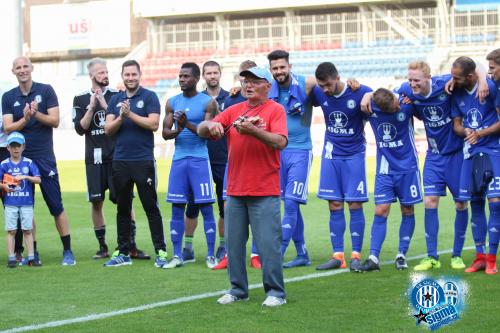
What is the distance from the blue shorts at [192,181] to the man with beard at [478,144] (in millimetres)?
2710

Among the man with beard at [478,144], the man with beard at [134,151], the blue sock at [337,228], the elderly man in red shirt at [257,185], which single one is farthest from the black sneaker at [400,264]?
the man with beard at [134,151]

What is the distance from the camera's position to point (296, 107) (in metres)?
9.80

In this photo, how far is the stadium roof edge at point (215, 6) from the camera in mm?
51625

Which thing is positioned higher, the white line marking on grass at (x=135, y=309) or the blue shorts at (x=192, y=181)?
the blue shorts at (x=192, y=181)

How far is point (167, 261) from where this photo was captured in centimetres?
1018

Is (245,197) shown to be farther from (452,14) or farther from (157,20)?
(157,20)

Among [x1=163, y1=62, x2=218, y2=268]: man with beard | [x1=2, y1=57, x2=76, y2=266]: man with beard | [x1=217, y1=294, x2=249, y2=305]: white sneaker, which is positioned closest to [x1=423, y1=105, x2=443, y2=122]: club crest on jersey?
[x1=163, y1=62, x2=218, y2=268]: man with beard

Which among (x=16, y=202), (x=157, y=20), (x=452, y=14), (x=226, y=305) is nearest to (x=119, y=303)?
(x=226, y=305)

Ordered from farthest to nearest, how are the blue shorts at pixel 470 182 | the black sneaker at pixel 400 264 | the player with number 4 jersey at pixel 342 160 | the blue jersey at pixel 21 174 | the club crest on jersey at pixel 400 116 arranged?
1. the blue jersey at pixel 21 174
2. the player with number 4 jersey at pixel 342 160
3. the club crest on jersey at pixel 400 116
4. the black sneaker at pixel 400 264
5. the blue shorts at pixel 470 182

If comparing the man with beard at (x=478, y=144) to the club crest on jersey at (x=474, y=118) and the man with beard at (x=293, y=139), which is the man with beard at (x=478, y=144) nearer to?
the club crest on jersey at (x=474, y=118)

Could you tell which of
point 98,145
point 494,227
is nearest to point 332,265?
point 494,227

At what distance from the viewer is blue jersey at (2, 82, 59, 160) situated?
1050cm

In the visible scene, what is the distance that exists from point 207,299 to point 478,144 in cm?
314

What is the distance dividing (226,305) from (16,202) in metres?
3.83
